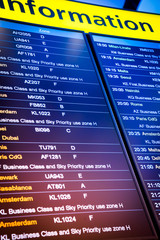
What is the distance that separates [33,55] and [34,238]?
1.36 metres

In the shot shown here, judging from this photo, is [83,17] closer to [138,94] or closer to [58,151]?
[138,94]

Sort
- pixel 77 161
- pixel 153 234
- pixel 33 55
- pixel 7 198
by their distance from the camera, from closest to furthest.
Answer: pixel 7 198 → pixel 153 234 → pixel 77 161 → pixel 33 55

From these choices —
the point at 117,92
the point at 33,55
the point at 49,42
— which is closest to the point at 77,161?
the point at 117,92

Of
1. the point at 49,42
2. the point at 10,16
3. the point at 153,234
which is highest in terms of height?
the point at 10,16

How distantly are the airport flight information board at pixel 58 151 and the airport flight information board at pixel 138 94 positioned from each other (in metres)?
0.11

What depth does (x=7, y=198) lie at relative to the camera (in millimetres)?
1585

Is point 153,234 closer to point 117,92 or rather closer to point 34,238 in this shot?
point 34,238

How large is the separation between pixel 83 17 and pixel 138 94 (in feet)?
3.05

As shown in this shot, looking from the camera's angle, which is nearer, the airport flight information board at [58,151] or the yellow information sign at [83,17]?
the airport flight information board at [58,151]

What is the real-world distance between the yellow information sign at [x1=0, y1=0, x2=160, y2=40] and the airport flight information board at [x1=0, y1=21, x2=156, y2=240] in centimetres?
18

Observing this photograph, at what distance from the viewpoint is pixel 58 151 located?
6.11ft

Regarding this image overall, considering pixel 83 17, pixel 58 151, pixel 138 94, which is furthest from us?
pixel 83 17

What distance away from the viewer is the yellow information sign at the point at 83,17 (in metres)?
2.57

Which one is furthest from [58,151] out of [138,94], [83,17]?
[83,17]
